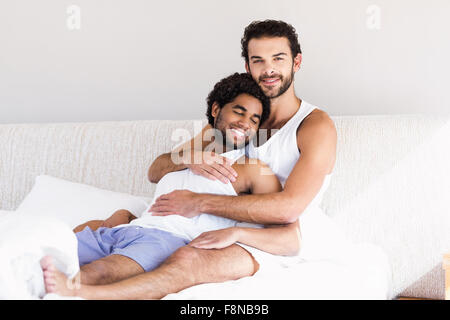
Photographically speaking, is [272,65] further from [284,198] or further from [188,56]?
[188,56]

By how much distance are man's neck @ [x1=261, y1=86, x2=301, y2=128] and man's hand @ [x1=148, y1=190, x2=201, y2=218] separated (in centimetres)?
38

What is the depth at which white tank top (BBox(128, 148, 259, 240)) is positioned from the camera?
150cm

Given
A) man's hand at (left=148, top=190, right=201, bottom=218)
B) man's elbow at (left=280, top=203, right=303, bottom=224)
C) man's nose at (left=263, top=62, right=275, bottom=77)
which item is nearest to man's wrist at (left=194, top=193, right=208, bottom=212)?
man's hand at (left=148, top=190, right=201, bottom=218)

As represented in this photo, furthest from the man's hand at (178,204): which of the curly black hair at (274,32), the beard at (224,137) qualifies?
the curly black hair at (274,32)

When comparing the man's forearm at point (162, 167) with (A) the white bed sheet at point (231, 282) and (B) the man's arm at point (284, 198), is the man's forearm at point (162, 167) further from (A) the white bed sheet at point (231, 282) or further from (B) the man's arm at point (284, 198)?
(A) the white bed sheet at point (231, 282)

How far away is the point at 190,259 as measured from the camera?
4.26 feet

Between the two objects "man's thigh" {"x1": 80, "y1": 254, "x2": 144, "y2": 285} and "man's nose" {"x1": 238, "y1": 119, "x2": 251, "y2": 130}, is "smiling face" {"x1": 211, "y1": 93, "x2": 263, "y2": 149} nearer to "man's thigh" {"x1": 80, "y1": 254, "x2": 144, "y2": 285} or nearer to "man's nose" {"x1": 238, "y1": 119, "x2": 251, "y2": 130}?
"man's nose" {"x1": 238, "y1": 119, "x2": 251, "y2": 130}

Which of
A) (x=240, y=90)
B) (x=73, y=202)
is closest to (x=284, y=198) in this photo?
(x=240, y=90)

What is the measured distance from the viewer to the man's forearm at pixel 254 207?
1471 mm

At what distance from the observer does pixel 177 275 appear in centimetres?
126
